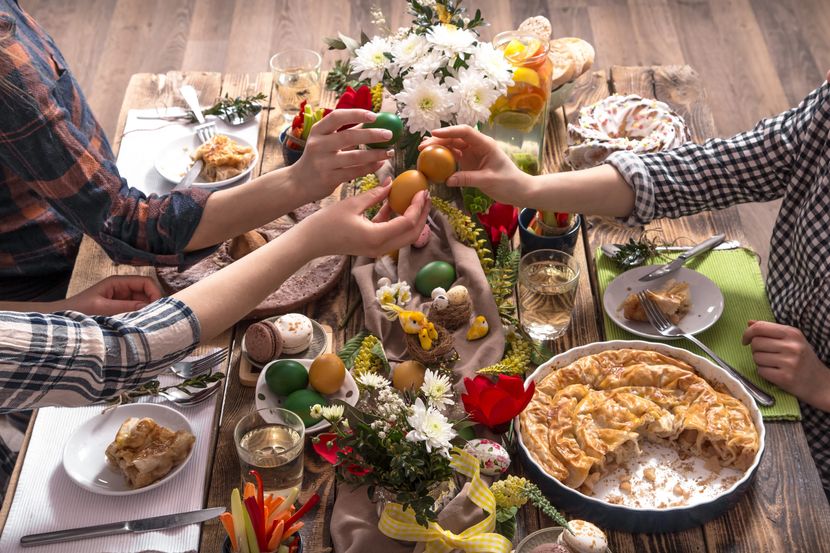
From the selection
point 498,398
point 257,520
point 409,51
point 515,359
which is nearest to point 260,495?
point 257,520

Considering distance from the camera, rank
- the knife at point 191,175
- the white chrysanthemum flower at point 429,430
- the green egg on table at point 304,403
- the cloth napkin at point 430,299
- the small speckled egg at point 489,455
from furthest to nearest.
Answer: the knife at point 191,175 → the cloth napkin at point 430,299 → the green egg on table at point 304,403 → the small speckled egg at point 489,455 → the white chrysanthemum flower at point 429,430

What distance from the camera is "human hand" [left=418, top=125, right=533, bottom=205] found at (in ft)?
5.05

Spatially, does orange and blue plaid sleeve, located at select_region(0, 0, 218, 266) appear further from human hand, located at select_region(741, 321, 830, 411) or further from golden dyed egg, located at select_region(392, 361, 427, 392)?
human hand, located at select_region(741, 321, 830, 411)

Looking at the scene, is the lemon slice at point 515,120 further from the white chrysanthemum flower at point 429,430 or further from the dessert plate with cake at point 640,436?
the white chrysanthemum flower at point 429,430

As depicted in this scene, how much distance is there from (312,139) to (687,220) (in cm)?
78

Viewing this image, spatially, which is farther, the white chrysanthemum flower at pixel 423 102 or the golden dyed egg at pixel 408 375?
the white chrysanthemum flower at pixel 423 102

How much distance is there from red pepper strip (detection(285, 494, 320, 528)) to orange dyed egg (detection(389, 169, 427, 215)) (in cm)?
53

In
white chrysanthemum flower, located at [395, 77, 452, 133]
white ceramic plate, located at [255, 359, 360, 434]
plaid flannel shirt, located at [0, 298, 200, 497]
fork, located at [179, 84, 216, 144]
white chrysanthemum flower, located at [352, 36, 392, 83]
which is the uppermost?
white chrysanthemum flower, located at [352, 36, 392, 83]

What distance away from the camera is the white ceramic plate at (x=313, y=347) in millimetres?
1469

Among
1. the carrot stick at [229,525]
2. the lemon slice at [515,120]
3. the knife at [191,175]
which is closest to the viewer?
the carrot stick at [229,525]

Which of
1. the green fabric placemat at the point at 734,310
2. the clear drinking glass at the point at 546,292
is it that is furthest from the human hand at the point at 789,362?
the clear drinking glass at the point at 546,292

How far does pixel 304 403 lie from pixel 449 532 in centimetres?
34

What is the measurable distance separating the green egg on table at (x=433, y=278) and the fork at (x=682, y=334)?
344mm

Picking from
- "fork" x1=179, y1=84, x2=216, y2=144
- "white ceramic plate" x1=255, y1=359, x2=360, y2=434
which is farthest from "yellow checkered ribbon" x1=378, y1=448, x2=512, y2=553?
"fork" x1=179, y1=84, x2=216, y2=144
